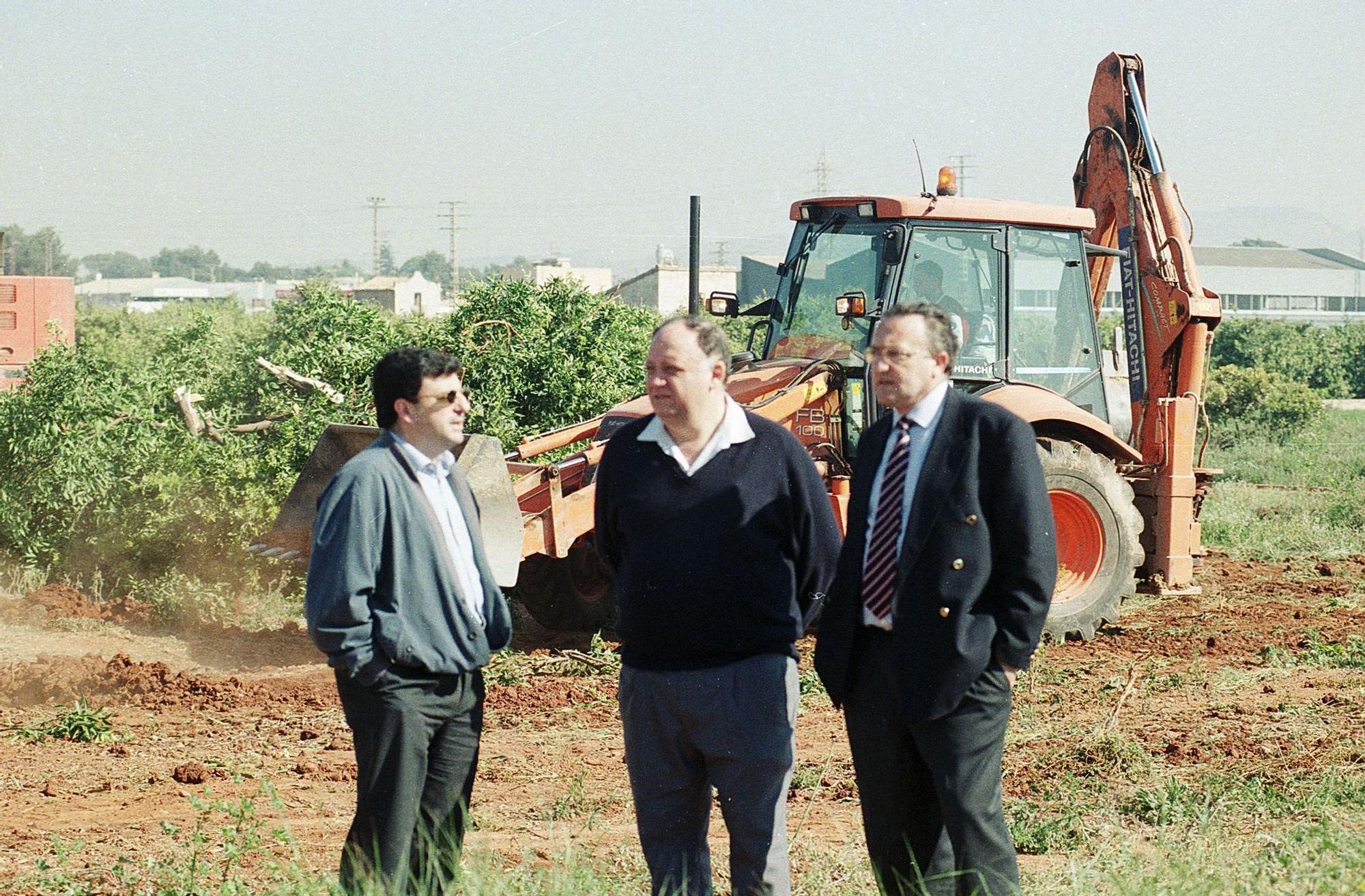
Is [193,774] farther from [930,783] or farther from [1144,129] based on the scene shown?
[1144,129]

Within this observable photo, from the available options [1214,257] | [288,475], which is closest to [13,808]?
[288,475]

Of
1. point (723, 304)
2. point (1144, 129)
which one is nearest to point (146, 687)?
point (723, 304)

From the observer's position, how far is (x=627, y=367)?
12.0 metres

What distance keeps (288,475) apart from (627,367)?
9.87 feet

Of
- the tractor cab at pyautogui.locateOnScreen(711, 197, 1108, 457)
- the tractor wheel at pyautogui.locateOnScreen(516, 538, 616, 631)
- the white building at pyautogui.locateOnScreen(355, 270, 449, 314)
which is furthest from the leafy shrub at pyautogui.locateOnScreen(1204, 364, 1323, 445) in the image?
the white building at pyautogui.locateOnScreen(355, 270, 449, 314)

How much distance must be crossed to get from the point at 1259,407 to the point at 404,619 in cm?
2440

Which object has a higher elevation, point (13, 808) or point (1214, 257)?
point (1214, 257)

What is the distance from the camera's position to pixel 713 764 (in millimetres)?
3824

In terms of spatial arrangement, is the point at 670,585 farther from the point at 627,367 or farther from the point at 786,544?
the point at 627,367

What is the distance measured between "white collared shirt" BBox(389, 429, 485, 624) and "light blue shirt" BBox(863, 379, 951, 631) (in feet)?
3.50

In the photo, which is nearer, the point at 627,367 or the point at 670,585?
the point at 670,585

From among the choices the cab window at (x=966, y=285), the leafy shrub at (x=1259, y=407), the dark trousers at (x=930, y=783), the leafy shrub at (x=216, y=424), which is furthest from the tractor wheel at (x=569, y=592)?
the leafy shrub at (x=1259, y=407)

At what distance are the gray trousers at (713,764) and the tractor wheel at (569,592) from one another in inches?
213

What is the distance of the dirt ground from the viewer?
5629 mm
